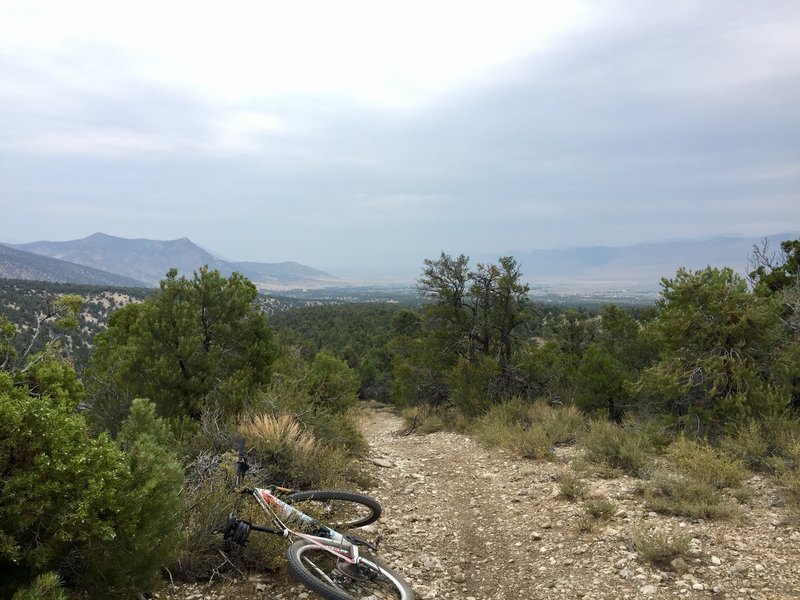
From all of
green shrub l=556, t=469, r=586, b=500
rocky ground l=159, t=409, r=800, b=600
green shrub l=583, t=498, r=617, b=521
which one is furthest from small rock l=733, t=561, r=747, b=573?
green shrub l=556, t=469, r=586, b=500

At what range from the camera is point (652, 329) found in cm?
994

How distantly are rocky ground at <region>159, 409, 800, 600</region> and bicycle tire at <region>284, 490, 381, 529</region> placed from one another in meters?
0.37

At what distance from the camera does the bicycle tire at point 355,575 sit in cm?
420

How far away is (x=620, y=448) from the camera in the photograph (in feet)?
26.8

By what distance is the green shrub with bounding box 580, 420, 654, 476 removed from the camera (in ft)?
25.8

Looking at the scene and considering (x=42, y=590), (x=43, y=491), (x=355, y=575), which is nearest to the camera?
(x=42, y=590)

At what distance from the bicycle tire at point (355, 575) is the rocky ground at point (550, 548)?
0.33m

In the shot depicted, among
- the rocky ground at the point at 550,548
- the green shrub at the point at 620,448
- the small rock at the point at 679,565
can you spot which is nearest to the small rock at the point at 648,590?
the rocky ground at the point at 550,548

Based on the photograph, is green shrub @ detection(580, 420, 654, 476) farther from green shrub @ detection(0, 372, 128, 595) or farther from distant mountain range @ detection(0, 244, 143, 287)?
distant mountain range @ detection(0, 244, 143, 287)

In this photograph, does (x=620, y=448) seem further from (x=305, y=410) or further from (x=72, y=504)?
(x=72, y=504)

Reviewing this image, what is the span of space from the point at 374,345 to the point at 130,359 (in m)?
32.4

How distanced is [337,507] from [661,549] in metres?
3.72

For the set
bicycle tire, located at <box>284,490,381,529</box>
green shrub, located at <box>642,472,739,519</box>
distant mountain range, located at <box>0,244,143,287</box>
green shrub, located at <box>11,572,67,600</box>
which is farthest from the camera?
distant mountain range, located at <box>0,244,143,287</box>

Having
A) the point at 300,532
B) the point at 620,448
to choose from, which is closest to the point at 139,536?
the point at 300,532
